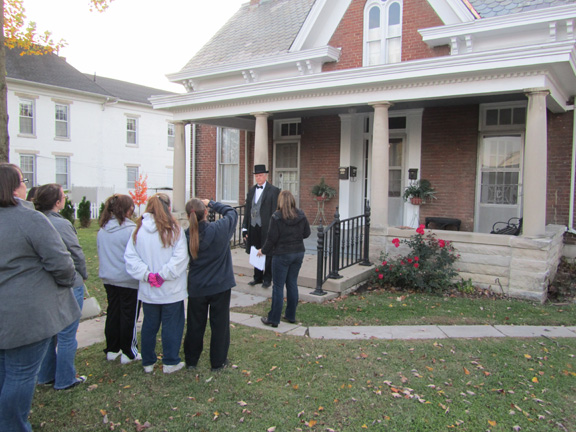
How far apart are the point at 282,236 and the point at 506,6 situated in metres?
7.95

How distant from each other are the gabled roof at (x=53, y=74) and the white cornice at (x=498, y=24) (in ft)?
66.8

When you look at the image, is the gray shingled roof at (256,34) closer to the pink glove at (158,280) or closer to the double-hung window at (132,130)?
the pink glove at (158,280)

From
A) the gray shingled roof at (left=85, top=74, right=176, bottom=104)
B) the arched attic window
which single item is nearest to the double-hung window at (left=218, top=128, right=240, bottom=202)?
the arched attic window

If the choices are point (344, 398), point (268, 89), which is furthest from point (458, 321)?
point (268, 89)

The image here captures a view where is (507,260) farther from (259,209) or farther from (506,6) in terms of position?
(506,6)

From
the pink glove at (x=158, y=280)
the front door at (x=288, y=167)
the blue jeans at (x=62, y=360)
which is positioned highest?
the front door at (x=288, y=167)

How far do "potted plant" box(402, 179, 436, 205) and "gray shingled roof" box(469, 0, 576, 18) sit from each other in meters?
3.86

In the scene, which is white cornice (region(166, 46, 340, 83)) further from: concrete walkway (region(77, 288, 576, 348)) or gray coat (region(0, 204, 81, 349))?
gray coat (region(0, 204, 81, 349))

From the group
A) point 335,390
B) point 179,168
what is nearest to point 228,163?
point 179,168

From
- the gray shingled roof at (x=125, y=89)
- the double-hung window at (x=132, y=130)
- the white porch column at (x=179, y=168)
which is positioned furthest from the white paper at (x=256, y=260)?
the gray shingled roof at (x=125, y=89)

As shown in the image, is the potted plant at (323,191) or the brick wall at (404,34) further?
the potted plant at (323,191)

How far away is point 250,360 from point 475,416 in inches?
86.9

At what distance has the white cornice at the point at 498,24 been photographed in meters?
8.39

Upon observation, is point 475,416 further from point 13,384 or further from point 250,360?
point 13,384
